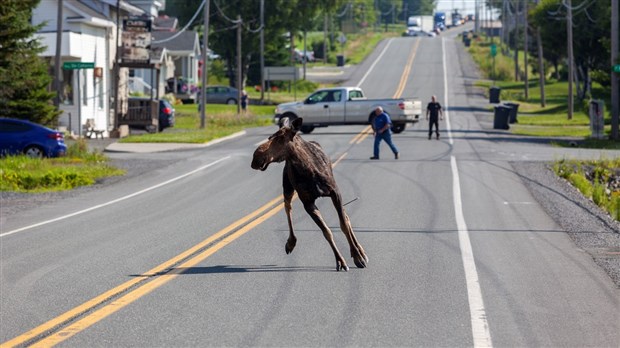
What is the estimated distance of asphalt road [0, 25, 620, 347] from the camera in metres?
8.94

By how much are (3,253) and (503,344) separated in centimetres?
814

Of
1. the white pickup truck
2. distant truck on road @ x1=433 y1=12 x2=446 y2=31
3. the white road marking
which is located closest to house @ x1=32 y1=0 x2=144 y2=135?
the white pickup truck

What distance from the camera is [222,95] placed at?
79.2 m

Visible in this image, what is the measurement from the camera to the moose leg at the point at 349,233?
1166 centimetres

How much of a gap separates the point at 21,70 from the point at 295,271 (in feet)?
89.6

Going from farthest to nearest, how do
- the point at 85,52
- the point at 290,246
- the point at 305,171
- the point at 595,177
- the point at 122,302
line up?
the point at 85,52, the point at 595,177, the point at 290,246, the point at 305,171, the point at 122,302

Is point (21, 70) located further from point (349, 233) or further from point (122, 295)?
point (122, 295)

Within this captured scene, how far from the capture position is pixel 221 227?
16531 mm

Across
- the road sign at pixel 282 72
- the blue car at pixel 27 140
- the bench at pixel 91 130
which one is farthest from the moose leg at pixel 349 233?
the road sign at pixel 282 72

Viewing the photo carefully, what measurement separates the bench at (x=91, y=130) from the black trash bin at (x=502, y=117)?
61.8ft

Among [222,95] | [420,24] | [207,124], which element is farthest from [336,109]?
[420,24]

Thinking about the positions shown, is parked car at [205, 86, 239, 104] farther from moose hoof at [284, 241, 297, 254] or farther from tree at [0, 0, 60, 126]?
moose hoof at [284, 241, 297, 254]

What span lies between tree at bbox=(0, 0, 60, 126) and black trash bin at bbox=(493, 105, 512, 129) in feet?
71.3

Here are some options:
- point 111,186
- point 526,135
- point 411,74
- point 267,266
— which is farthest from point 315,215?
point 411,74
